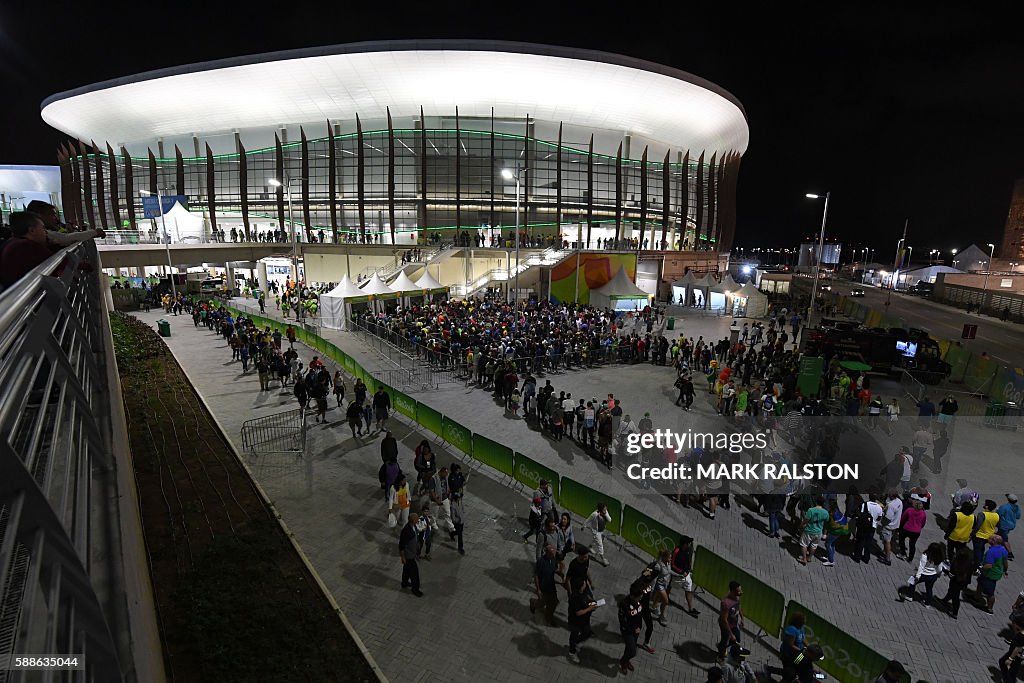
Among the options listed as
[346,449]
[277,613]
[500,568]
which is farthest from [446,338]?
[277,613]

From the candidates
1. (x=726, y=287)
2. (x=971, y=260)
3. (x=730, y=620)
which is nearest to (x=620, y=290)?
(x=726, y=287)

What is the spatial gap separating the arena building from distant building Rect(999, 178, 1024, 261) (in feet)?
266

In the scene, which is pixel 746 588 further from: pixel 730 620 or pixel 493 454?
pixel 493 454

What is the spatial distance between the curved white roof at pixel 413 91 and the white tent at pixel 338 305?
3260 cm

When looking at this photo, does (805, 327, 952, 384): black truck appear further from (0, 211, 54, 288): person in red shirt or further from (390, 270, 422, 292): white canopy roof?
(0, 211, 54, 288): person in red shirt

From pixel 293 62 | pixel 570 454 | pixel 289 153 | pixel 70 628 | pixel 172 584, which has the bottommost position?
pixel 570 454

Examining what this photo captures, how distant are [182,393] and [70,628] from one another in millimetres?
18027

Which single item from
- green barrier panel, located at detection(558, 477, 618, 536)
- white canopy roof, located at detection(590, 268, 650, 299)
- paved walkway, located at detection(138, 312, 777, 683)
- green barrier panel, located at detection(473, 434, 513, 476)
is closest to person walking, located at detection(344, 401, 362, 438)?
paved walkway, located at detection(138, 312, 777, 683)

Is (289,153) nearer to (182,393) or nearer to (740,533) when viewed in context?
(182,393)

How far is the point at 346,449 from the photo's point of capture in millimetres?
13352

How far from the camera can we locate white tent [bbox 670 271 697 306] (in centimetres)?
4206

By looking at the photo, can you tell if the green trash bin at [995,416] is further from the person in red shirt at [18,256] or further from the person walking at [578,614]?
the person in red shirt at [18,256]

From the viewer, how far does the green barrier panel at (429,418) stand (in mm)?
13867

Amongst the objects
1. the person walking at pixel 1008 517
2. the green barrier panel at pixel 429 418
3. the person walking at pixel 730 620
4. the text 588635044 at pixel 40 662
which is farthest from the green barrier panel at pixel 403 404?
the text 588635044 at pixel 40 662
